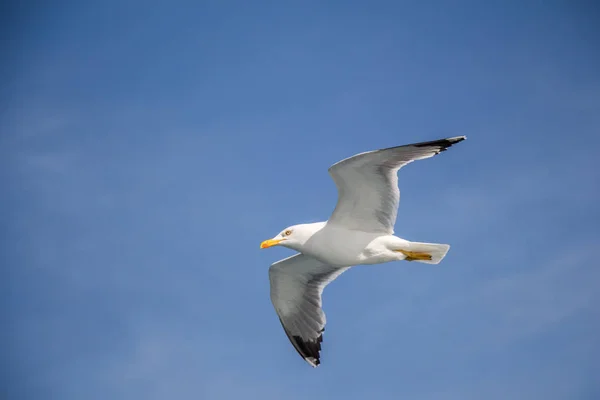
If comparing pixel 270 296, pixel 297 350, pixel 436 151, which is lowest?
pixel 297 350

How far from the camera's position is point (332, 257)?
11.8 meters

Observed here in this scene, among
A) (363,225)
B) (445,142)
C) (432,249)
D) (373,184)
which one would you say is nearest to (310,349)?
(363,225)

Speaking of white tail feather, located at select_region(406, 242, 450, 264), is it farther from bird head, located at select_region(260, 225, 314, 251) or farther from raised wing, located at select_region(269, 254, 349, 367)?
raised wing, located at select_region(269, 254, 349, 367)

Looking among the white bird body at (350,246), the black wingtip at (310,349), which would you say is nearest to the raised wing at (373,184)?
the white bird body at (350,246)

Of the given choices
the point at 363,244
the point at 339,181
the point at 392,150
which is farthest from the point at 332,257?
the point at 392,150

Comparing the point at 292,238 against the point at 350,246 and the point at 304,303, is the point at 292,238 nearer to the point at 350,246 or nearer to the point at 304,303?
the point at 350,246

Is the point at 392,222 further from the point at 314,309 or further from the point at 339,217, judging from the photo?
the point at 314,309

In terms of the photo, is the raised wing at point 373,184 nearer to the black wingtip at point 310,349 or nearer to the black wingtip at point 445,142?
the black wingtip at point 445,142

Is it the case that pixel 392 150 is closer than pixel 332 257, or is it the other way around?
pixel 392 150

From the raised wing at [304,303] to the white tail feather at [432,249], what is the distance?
7.03 ft

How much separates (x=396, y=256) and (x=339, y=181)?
57.0 inches

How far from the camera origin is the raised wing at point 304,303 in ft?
43.2

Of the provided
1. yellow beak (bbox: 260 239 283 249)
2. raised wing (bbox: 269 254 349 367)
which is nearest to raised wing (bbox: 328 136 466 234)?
yellow beak (bbox: 260 239 283 249)

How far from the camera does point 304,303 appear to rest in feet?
43.5
